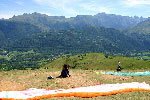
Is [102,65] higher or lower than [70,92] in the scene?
lower

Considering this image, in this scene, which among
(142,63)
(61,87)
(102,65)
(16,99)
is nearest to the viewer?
(16,99)

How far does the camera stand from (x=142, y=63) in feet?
449

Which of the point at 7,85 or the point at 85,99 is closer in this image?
the point at 85,99

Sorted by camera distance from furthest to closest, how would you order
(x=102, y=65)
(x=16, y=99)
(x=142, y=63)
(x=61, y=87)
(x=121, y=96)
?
(x=102, y=65) → (x=142, y=63) → (x=61, y=87) → (x=121, y=96) → (x=16, y=99)

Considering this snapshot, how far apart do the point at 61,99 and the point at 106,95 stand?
25.6ft

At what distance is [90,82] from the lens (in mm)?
38406

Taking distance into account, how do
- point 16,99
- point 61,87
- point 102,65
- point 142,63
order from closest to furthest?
point 16,99 → point 61,87 → point 142,63 → point 102,65

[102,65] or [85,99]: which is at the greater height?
[85,99]

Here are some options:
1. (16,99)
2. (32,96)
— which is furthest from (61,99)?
(16,99)

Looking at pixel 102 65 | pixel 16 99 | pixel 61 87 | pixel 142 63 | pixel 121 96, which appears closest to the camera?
pixel 16 99

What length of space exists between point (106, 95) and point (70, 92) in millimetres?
6065

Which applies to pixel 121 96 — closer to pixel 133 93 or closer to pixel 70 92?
pixel 133 93

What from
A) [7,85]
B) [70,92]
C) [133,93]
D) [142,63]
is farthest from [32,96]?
[142,63]

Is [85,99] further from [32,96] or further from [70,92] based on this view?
[32,96]
